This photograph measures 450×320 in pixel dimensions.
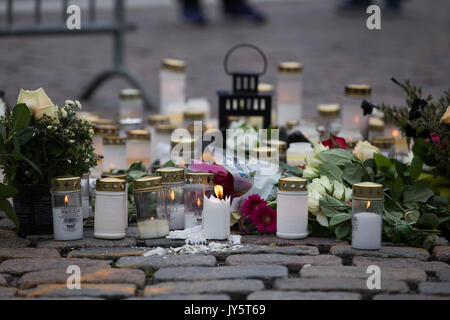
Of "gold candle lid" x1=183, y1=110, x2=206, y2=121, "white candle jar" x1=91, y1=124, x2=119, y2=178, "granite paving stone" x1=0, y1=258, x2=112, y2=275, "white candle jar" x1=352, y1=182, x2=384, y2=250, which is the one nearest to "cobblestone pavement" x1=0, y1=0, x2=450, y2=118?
"gold candle lid" x1=183, y1=110, x2=206, y2=121

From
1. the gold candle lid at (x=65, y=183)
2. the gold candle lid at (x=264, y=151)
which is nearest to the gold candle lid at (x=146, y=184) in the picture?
the gold candle lid at (x=65, y=183)

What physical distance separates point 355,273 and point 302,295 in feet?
1.12

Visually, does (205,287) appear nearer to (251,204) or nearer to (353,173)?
(251,204)

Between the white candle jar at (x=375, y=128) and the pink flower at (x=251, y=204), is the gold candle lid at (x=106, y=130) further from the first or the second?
the white candle jar at (x=375, y=128)

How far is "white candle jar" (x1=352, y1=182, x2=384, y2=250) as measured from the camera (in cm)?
347

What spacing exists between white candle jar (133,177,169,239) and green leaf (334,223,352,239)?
76cm

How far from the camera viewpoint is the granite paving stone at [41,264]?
10.7 feet

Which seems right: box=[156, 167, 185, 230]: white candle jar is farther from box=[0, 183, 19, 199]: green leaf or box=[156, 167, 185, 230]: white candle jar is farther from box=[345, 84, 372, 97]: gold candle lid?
box=[345, 84, 372, 97]: gold candle lid

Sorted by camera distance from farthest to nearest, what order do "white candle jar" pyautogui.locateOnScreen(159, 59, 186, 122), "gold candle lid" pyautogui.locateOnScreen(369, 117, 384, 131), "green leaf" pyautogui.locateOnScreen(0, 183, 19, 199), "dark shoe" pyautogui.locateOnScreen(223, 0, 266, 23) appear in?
"dark shoe" pyautogui.locateOnScreen(223, 0, 266, 23) → "white candle jar" pyautogui.locateOnScreen(159, 59, 186, 122) → "gold candle lid" pyautogui.locateOnScreen(369, 117, 384, 131) → "green leaf" pyautogui.locateOnScreen(0, 183, 19, 199)

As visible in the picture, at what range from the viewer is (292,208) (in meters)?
3.66

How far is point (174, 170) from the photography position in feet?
12.5

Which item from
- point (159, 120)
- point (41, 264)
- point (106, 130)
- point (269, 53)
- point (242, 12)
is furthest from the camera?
point (242, 12)

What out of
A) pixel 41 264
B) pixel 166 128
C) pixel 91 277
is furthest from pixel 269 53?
pixel 91 277

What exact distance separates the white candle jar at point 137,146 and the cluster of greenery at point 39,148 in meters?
0.88
